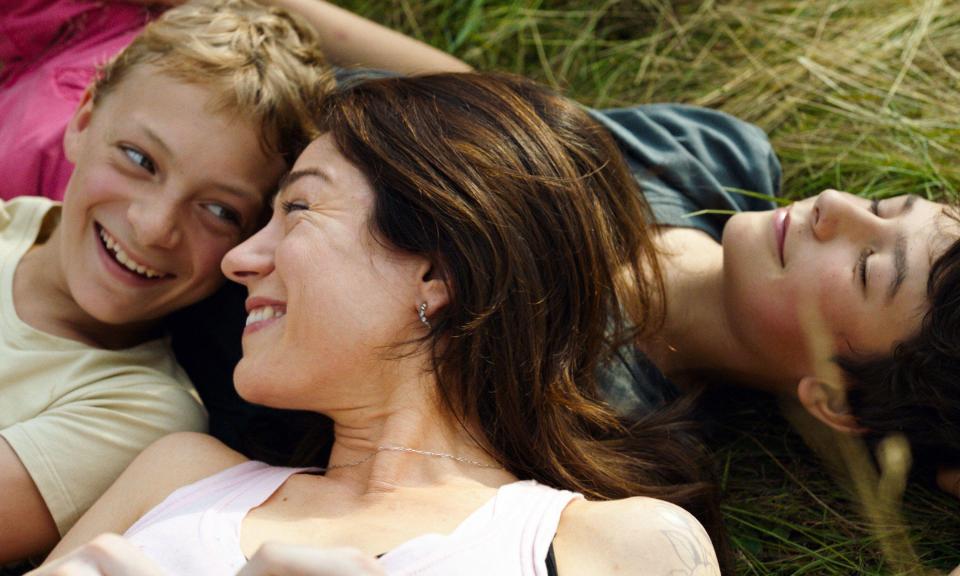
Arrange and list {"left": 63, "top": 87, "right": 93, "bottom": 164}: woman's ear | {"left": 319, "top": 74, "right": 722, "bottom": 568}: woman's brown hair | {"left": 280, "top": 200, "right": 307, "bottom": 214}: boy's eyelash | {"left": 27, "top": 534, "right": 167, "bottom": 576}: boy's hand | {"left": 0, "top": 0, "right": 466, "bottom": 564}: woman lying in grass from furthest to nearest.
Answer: {"left": 63, "top": 87, "right": 93, "bottom": 164}: woman's ear
{"left": 0, "top": 0, "right": 466, "bottom": 564}: woman lying in grass
{"left": 280, "top": 200, "right": 307, "bottom": 214}: boy's eyelash
{"left": 319, "top": 74, "right": 722, "bottom": 568}: woman's brown hair
{"left": 27, "top": 534, "right": 167, "bottom": 576}: boy's hand

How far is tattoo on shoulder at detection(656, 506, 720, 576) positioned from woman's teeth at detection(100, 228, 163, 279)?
153cm

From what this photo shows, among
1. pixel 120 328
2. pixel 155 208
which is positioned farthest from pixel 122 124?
pixel 120 328

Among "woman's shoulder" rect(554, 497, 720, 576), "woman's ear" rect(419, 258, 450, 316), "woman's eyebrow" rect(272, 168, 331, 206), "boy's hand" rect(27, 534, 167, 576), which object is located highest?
"woman's eyebrow" rect(272, 168, 331, 206)

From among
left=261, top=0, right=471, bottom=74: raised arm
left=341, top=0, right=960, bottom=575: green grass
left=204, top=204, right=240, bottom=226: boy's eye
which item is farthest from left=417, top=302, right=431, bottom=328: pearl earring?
left=261, top=0, right=471, bottom=74: raised arm

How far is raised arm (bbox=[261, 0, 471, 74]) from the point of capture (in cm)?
337

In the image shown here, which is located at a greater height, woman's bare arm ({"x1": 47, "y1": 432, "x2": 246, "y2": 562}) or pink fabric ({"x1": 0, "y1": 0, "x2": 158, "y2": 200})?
pink fabric ({"x1": 0, "y1": 0, "x2": 158, "y2": 200})

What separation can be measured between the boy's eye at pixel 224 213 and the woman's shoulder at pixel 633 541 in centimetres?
126

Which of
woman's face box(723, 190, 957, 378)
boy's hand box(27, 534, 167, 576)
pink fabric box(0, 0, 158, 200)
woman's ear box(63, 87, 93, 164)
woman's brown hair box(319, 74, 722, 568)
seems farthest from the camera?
pink fabric box(0, 0, 158, 200)

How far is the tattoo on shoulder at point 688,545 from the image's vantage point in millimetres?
1958

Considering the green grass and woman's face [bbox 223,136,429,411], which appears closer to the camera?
woman's face [bbox 223,136,429,411]

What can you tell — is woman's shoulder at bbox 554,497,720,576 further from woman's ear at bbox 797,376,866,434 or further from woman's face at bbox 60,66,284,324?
woman's face at bbox 60,66,284,324

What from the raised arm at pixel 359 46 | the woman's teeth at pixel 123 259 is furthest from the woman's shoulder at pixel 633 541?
the raised arm at pixel 359 46

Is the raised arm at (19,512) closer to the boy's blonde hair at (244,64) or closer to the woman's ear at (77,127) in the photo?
the woman's ear at (77,127)

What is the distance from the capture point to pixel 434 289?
2207 mm
